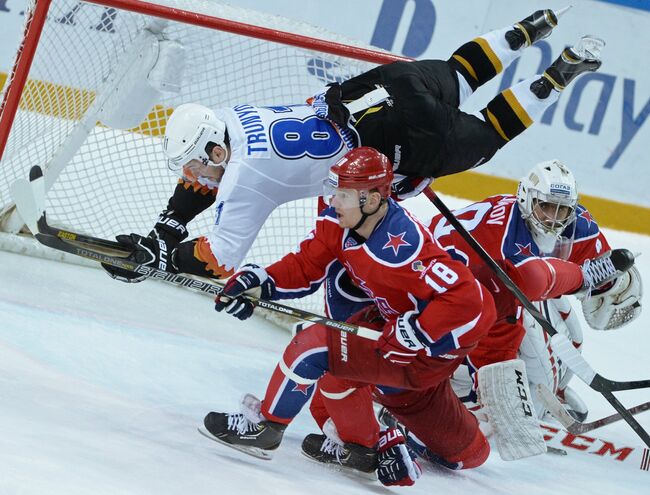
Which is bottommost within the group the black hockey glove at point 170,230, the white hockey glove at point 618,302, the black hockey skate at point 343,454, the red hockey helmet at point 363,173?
the black hockey skate at point 343,454

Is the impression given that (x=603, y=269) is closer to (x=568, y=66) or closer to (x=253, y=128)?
(x=568, y=66)

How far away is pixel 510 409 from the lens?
341 cm

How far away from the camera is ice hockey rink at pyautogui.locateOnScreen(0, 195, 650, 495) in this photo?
2469mm

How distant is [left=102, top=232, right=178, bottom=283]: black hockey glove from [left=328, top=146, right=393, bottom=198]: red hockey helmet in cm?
55

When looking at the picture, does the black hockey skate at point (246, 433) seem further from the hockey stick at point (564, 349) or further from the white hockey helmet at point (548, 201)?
the white hockey helmet at point (548, 201)

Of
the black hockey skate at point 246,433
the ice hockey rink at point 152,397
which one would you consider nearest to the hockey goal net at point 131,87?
the ice hockey rink at point 152,397

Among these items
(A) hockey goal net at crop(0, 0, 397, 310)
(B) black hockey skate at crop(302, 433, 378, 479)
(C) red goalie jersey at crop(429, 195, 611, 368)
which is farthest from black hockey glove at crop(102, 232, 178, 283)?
(C) red goalie jersey at crop(429, 195, 611, 368)

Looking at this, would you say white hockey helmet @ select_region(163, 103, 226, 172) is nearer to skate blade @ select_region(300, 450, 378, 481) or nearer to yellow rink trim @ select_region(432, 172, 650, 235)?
skate blade @ select_region(300, 450, 378, 481)

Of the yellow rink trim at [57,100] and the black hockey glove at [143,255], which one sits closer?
the black hockey glove at [143,255]

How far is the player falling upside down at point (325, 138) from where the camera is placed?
3113 millimetres

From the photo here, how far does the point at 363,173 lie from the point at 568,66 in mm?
1173

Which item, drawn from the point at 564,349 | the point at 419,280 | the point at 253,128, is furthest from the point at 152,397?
the point at 564,349

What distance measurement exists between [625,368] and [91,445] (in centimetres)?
278

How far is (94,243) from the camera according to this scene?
301 cm
